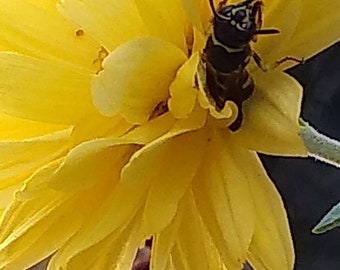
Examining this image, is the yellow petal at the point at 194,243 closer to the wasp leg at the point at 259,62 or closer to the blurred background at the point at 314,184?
the wasp leg at the point at 259,62

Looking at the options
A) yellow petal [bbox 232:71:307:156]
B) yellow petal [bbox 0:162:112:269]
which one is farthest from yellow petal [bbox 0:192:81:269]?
yellow petal [bbox 232:71:307:156]

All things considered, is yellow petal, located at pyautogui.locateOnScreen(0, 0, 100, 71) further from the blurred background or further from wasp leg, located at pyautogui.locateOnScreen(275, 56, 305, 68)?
the blurred background

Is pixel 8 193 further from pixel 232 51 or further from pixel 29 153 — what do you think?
pixel 232 51

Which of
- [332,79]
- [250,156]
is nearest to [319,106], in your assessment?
[332,79]

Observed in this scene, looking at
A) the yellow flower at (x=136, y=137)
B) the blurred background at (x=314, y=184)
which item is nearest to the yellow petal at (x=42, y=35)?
the yellow flower at (x=136, y=137)

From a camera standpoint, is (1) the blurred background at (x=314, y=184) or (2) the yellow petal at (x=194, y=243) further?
(1) the blurred background at (x=314, y=184)

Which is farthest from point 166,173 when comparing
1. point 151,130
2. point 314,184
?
point 314,184

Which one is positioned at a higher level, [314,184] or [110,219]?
[110,219]

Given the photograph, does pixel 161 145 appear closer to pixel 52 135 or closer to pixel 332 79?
pixel 52 135
